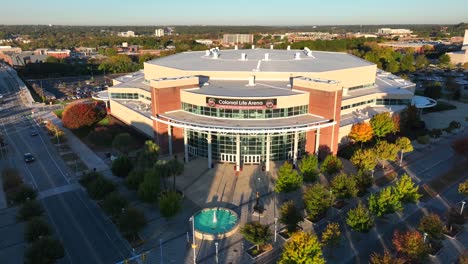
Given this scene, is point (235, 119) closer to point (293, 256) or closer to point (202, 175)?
point (202, 175)

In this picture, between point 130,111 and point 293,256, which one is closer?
point 293,256

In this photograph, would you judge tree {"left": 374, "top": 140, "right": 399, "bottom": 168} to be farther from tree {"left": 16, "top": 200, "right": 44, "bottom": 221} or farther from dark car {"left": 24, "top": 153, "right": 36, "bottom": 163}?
dark car {"left": 24, "top": 153, "right": 36, "bottom": 163}

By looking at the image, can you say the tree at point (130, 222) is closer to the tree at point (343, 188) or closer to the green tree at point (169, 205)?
the green tree at point (169, 205)

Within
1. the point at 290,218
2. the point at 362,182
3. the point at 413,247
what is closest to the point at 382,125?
the point at 362,182

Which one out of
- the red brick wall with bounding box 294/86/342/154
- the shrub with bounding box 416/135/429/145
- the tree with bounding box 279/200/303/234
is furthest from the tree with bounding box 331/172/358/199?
the shrub with bounding box 416/135/429/145

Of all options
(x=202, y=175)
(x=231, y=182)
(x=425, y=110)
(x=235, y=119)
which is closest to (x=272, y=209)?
(x=231, y=182)

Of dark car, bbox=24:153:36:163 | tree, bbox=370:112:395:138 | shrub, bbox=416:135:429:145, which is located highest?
tree, bbox=370:112:395:138

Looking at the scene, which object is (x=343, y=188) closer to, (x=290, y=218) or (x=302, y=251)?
(x=290, y=218)

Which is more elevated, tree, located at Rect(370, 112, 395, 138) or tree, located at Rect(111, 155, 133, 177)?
tree, located at Rect(370, 112, 395, 138)
